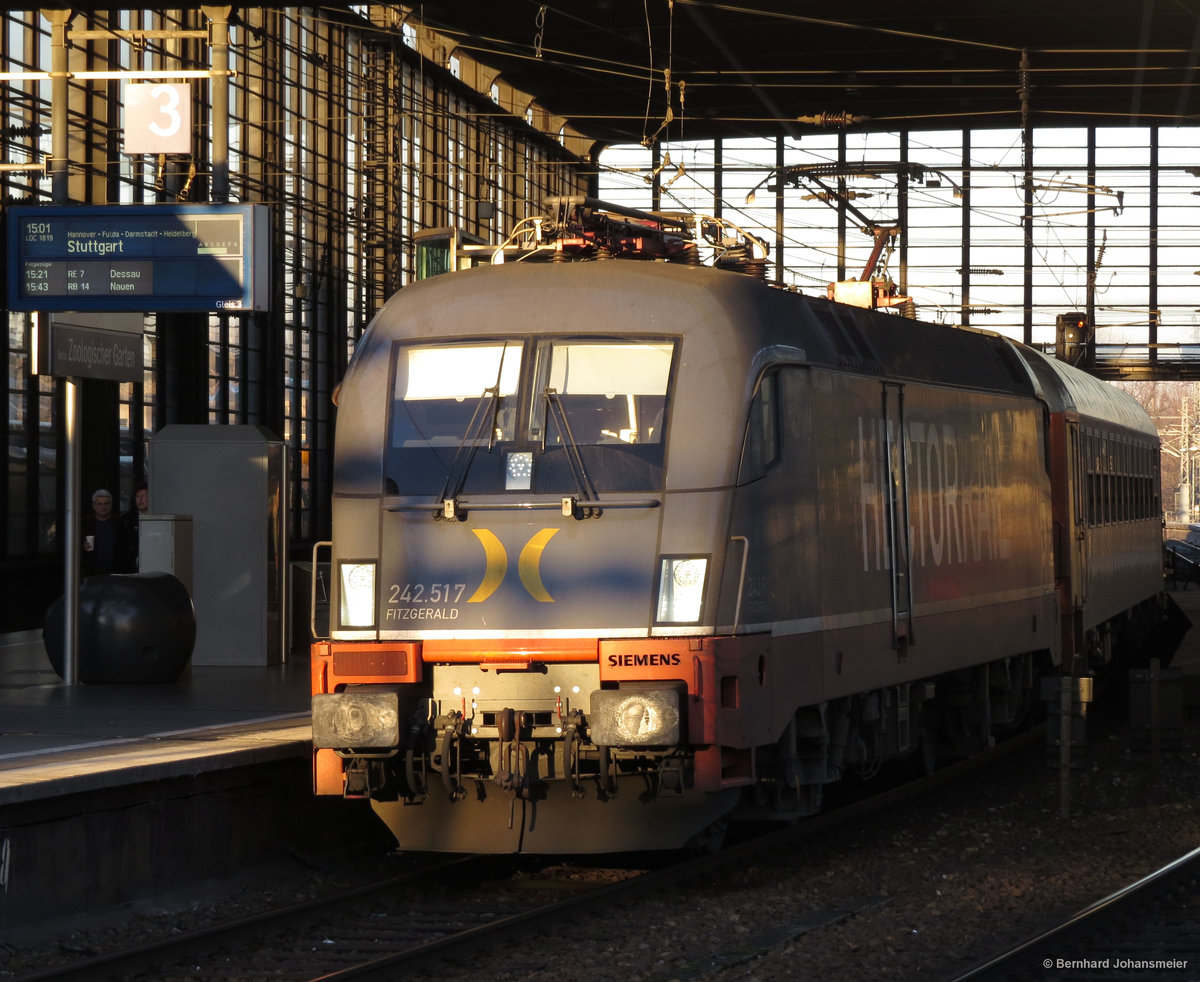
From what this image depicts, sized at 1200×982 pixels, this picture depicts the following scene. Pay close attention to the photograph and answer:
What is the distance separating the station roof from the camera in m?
38.2

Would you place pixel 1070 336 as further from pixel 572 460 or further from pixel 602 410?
pixel 572 460

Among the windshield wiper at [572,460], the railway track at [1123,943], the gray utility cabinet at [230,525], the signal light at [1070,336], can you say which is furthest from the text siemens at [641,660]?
the signal light at [1070,336]

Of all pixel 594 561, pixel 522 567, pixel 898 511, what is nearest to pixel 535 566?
pixel 522 567

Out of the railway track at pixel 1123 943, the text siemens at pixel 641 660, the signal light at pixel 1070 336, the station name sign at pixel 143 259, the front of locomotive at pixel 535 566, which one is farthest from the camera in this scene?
the signal light at pixel 1070 336

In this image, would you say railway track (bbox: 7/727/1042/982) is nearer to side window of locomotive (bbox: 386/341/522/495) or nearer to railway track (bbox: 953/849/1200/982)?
railway track (bbox: 953/849/1200/982)

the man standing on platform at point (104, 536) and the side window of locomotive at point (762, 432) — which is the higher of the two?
the side window of locomotive at point (762, 432)

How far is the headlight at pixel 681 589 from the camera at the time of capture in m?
9.02

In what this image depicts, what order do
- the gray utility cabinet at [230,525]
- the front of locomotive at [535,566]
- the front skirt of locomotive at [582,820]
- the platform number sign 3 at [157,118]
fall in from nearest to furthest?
1. the front of locomotive at [535,566]
2. the front skirt of locomotive at [582,820]
3. the gray utility cabinet at [230,525]
4. the platform number sign 3 at [157,118]

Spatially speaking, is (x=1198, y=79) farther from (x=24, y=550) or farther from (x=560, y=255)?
(x=560, y=255)

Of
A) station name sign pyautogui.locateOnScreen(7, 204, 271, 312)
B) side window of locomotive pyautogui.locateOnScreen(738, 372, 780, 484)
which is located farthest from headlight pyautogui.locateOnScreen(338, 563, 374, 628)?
station name sign pyautogui.locateOnScreen(7, 204, 271, 312)

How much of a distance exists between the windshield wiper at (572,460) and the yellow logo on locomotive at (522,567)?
0.55 feet

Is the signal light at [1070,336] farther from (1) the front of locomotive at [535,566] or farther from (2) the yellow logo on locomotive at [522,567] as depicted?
(2) the yellow logo on locomotive at [522,567]

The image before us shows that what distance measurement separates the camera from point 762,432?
31.2 ft

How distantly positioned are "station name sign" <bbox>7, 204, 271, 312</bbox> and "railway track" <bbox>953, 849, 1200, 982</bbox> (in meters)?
7.90
